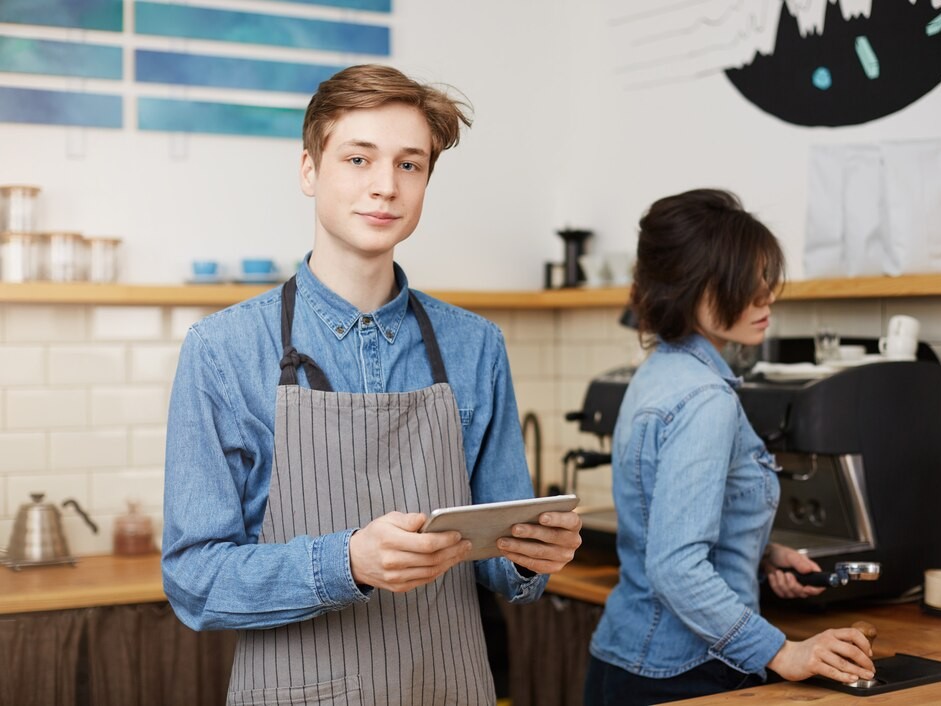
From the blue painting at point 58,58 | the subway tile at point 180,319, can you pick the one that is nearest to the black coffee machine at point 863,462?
the subway tile at point 180,319

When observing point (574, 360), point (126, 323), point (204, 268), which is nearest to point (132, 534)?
point (126, 323)

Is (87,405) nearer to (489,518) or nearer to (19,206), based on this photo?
(19,206)

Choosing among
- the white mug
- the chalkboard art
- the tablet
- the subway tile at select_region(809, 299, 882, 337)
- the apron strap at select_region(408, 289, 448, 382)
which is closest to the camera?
the tablet

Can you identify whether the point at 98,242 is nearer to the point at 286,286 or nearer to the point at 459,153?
the point at 459,153

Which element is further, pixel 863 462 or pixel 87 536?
pixel 87 536

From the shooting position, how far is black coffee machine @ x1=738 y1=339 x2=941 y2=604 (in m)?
2.53

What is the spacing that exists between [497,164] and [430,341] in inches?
96.6

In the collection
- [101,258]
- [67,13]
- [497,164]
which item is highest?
[67,13]

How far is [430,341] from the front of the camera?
6.04 ft

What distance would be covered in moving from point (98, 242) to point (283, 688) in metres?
2.15

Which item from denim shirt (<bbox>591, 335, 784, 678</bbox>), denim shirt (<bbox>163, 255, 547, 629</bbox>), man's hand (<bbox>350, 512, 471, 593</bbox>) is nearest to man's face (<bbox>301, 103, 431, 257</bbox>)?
denim shirt (<bbox>163, 255, 547, 629</bbox>)

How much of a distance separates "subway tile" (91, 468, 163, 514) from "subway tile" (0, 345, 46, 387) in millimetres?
349

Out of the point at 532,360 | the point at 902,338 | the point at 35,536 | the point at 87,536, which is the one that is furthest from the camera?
the point at 532,360

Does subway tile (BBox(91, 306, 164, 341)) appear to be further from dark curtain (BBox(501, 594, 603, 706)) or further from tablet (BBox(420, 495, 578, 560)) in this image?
tablet (BBox(420, 495, 578, 560))
